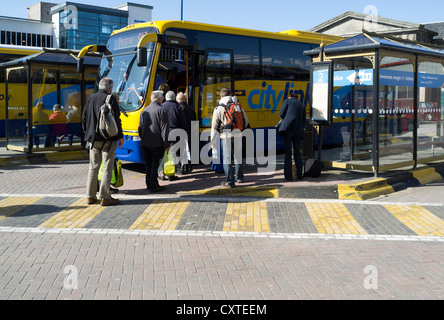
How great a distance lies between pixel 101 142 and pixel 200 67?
484 centimetres

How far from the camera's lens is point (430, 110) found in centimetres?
1250

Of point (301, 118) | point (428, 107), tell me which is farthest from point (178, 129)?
point (428, 107)

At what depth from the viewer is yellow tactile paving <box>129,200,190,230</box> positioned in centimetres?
756

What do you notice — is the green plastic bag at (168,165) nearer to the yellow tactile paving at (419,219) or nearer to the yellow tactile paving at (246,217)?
the yellow tactile paving at (246,217)

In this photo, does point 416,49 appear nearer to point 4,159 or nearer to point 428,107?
point 428,107

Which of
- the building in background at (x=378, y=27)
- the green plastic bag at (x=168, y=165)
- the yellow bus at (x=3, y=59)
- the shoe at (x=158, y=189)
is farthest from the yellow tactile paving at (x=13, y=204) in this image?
the building in background at (x=378, y=27)

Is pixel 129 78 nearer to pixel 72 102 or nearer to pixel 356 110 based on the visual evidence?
pixel 72 102

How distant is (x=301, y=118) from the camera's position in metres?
10.4

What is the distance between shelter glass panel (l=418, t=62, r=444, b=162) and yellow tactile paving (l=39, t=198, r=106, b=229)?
24.7 ft

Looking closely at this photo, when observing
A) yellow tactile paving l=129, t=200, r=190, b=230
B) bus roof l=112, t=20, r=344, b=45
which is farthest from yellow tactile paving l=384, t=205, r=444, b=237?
bus roof l=112, t=20, r=344, b=45

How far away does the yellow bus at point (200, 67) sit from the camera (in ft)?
39.3
